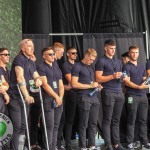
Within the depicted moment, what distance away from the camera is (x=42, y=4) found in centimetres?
754

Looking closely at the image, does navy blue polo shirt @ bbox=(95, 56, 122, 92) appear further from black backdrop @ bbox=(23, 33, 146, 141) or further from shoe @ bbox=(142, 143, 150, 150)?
black backdrop @ bbox=(23, 33, 146, 141)

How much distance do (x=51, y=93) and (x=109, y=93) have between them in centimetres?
95

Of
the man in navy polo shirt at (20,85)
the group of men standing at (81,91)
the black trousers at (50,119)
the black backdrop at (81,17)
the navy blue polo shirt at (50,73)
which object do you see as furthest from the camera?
the black backdrop at (81,17)

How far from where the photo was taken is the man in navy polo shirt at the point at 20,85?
4479mm

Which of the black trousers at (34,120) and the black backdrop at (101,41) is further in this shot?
the black backdrop at (101,41)

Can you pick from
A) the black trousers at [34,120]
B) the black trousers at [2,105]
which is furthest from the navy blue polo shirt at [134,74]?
the black trousers at [2,105]

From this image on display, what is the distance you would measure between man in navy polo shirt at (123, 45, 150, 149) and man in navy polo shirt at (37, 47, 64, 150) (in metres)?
1.15

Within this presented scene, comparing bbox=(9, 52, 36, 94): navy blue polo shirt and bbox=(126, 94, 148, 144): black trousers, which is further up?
bbox=(9, 52, 36, 94): navy blue polo shirt

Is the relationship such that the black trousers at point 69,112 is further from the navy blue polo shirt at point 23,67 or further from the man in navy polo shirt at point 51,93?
the navy blue polo shirt at point 23,67

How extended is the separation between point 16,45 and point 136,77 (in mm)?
2165

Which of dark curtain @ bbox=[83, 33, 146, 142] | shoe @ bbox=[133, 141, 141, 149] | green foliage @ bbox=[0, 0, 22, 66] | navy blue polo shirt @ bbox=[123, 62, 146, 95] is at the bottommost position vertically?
shoe @ bbox=[133, 141, 141, 149]

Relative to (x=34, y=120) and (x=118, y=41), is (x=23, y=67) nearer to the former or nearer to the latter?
(x=34, y=120)

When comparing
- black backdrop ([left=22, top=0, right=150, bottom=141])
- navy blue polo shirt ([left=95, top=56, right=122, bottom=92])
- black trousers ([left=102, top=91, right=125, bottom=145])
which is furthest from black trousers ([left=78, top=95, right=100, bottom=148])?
black backdrop ([left=22, top=0, right=150, bottom=141])

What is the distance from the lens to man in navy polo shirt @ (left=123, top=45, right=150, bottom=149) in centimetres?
557
